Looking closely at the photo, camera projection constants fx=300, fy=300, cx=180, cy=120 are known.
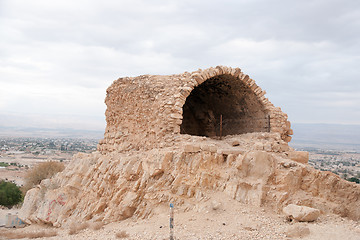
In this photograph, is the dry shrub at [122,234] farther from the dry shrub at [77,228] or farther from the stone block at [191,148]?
the stone block at [191,148]

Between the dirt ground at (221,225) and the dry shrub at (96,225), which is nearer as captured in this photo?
the dirt ground at (221,225)

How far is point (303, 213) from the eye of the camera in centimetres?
614

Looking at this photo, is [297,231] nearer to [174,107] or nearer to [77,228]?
[174,107]

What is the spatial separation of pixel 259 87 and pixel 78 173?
7.16m

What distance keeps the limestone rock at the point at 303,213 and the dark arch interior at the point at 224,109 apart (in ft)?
14.9

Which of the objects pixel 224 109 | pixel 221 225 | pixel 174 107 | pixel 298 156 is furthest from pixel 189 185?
pixel 224 109

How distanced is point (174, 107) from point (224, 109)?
4019 millimetres

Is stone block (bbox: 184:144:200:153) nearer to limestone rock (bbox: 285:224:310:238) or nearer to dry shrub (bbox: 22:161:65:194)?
limestone rock (bbox: 285:224:310:238)

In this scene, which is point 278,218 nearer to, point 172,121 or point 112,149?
point 172,121

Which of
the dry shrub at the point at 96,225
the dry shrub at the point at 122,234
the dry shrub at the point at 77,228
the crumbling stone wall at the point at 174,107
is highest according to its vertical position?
the crumbling stone wall at the point at 174,107

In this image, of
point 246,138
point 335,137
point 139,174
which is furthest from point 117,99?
point 335,137

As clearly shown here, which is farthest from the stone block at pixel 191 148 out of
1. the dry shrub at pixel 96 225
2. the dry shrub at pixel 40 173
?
the dry shrub at pixel 40 173

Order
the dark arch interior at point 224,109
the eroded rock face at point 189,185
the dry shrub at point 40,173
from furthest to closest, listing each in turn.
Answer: the dry shrub at point 40,173
the dark arch interior at point 224,109
the eroded rock face at point 189,185

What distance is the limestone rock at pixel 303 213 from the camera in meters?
6.13
